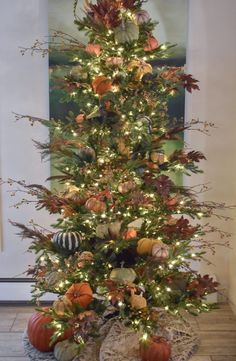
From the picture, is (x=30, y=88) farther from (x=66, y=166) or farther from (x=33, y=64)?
(x=66, y=166)

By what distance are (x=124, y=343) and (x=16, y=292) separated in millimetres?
1160

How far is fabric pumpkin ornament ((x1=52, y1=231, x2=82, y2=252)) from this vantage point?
80.0 inches

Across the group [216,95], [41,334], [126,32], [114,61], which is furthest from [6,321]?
[216,95]

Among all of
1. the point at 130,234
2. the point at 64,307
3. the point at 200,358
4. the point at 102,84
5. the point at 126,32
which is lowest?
the point at 200,358

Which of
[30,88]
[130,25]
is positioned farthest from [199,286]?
[30,88]

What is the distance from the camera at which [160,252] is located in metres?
1.98

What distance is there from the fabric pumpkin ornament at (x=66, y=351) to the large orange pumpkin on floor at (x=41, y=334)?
0.08 metres

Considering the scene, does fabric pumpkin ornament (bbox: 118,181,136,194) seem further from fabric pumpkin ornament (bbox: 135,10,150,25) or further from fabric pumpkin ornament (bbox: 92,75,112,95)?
fabric pumpkin ornament (bbox: 135,10,150,25)

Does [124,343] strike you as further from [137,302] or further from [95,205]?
[95,205]

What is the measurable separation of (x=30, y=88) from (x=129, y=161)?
118 centimetres

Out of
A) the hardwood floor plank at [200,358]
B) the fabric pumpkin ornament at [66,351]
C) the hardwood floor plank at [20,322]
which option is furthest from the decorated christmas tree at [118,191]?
the hardwood floor plank at [20,322]

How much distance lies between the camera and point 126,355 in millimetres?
2104

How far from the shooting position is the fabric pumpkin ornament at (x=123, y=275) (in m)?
1.98

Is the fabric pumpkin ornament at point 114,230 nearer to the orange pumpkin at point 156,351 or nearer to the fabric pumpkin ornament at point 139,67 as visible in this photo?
the orange pumpkin at point 156,351
